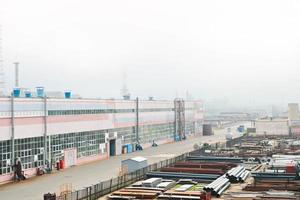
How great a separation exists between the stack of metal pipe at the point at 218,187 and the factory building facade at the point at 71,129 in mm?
11739

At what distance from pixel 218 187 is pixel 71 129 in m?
15.4

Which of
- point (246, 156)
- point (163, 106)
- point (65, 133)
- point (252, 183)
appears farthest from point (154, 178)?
point (163, 106)

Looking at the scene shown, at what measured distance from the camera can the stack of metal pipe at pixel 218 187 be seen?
71.1 feet

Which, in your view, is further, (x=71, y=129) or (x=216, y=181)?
(x=71, y=129)

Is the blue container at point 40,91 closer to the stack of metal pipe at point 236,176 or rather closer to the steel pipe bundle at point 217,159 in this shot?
the steel pipe bundle at point 217,159

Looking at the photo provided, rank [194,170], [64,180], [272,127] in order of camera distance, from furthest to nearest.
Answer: [272,127]
[194,170]
[64,180]

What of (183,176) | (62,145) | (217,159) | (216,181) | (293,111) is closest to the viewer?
(216,181)

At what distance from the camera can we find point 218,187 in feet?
73.3

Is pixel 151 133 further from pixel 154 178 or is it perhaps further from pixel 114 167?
pixel 154 178

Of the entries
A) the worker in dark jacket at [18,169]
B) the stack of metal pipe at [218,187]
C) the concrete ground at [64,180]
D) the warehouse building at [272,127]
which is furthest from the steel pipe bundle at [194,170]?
the warehouse building at [272,127]

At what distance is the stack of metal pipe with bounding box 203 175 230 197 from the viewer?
71.1 feet

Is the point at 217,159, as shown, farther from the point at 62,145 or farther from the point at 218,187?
the point at 218,187

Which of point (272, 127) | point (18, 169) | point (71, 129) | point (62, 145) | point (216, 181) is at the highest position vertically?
point (71, 129)

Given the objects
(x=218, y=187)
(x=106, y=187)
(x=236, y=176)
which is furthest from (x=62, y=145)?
(x=218, y=187)
